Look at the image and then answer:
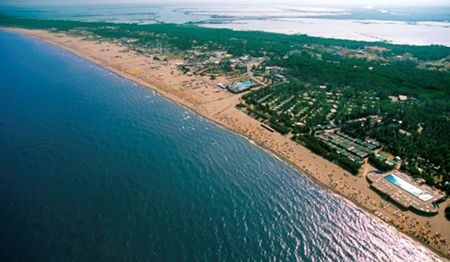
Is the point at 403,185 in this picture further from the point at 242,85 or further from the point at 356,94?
the point at 242,85

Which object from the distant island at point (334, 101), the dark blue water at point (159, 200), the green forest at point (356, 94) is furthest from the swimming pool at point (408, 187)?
the dark blue water at point (159, 200)

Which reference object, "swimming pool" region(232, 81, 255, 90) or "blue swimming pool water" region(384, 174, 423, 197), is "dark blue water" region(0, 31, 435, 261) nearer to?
"blue swimming pool water" region(384, 174, 423, 197)

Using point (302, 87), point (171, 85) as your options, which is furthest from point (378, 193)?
point (171, 85)

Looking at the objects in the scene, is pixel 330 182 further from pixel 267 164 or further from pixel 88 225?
pixel 88 225

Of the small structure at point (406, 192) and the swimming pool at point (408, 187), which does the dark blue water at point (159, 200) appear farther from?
the swimming pool at point (408, 187)

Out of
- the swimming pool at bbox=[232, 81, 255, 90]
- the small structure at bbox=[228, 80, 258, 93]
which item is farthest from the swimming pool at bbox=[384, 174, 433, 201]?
the swimming pool at bbox=[232, 81, 255, 90]
